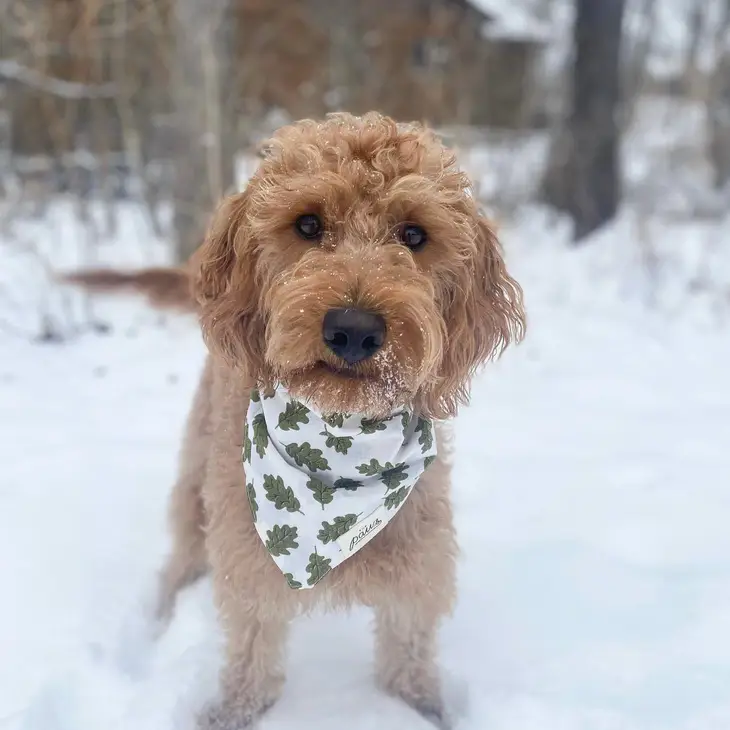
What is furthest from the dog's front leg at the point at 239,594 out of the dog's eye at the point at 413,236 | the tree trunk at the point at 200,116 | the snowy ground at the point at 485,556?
the tree trunk at the point at 200,116

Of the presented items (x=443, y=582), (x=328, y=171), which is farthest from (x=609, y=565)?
(x=328, y=171)

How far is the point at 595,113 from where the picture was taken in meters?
9.57

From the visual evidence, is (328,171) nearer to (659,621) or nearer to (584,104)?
(659,621)

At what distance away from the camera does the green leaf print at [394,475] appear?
2.26m

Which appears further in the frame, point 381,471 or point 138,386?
point 138,386

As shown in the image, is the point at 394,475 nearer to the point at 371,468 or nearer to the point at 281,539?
the point at 371,468

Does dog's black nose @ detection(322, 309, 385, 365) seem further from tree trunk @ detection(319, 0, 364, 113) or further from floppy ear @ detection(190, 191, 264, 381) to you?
tree trunk @ detection(319, 0, 364, 113)

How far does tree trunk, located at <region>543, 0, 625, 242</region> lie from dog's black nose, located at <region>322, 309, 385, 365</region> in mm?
8374

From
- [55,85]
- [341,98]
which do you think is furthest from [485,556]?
[341,98]

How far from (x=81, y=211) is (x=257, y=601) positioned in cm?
577

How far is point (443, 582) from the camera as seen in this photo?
243 cm

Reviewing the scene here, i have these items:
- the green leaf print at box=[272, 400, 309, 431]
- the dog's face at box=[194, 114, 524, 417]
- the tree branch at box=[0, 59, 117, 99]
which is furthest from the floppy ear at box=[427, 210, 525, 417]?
the tree branch at box=[0, 59, 117, 99]

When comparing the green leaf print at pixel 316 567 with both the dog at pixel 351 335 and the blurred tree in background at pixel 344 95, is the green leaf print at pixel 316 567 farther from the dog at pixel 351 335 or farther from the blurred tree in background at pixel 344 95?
the blurred tree in background at pixel 344 95

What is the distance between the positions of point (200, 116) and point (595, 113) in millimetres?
5621
